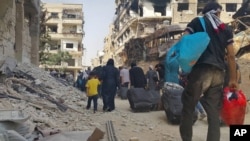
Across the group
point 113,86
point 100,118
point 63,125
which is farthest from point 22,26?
point 63,125

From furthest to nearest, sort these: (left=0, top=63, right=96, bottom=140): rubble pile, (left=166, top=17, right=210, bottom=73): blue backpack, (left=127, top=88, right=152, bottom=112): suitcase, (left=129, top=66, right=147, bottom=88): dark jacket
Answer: (left=129, top=66, right=147, bottom=88): dark jacket, (left=127, top=88, right=152, bottom=112): suitcase, (left=0, top=63, right=96, bottom=140): rubble pile, (left=166, top=17, right=210, bottom=73): blue backpack

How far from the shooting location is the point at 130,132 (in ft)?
23.3

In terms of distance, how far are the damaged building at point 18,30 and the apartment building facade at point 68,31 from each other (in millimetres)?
34014

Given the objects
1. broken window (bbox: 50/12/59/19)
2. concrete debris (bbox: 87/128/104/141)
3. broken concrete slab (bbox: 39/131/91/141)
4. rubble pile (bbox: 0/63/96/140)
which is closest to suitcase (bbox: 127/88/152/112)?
rubble pile (bbox: 0/63/96/140)

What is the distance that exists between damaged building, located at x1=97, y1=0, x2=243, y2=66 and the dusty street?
620 inches

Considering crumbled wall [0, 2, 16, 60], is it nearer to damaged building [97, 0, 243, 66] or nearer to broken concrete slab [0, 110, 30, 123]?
broken concrete slab [0, 110, 30, 123]

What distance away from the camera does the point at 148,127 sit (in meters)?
7.74

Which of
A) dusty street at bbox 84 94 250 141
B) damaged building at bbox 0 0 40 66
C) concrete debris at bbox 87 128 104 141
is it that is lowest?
dusty street at bbox 84 94 250 141

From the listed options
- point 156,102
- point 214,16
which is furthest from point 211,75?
point 156,102

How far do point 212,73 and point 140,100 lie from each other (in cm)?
615

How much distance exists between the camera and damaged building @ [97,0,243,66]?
28203mm

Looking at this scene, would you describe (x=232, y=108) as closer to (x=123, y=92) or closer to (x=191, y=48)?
(x=191, y=48)

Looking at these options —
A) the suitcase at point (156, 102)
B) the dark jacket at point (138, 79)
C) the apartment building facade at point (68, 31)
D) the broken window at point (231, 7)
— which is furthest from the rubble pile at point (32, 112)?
the apartment building facade at point (68, 31)

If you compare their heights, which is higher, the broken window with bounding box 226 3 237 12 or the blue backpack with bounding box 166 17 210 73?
the broken window with bounding box 226 3 237 12
